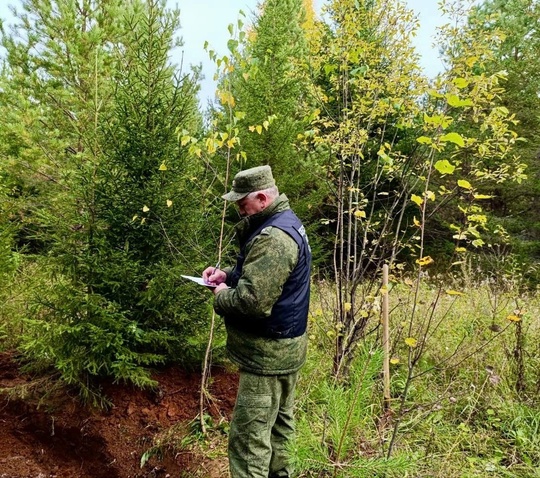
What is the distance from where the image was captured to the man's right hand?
285 centimetres

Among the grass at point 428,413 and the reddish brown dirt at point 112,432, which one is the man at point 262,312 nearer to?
the grass at point 428,413

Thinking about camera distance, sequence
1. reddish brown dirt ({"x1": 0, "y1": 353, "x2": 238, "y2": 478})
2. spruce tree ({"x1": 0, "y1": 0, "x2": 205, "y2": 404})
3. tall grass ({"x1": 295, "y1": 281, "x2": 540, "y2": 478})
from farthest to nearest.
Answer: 1. spruce tree ({"x1": 0, "y1": 0, "x2": 205, "y2": 404})
2. reddish brown dirt ({"x1": 0, "y1": 353, "x2": 238, "y2": 478})
3. tall grass ({"x1": 295, "y1": 281, "x2": 540, "y2": 478})

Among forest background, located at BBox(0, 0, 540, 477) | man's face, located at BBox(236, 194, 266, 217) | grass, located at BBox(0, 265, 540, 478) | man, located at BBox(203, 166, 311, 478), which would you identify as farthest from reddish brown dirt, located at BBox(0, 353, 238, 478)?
man's face, located at BBox(236, 194, 266, 217)

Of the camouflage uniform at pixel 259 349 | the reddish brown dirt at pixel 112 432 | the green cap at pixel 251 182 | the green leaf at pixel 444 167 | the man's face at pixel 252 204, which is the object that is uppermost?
the green leaf at pixel 444 167

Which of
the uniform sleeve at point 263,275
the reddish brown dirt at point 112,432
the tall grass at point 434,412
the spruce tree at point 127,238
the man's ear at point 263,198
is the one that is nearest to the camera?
the uniform sleeve at point 263,275

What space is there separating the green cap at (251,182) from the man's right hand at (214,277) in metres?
0.57

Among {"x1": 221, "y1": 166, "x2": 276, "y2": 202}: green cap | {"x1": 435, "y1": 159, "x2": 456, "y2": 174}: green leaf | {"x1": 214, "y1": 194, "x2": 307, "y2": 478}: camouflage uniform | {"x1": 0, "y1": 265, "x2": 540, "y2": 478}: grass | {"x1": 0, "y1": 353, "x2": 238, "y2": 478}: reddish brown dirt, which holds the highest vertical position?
{"x1": 435, "y1": 159, "x2": 456, "y2": 174}: green leaf

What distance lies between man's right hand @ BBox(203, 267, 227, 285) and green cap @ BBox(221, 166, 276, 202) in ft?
1.88

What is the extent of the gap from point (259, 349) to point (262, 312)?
0.28 meters

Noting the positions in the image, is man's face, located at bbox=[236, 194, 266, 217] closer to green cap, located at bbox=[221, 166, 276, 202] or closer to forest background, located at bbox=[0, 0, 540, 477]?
green cap, located at bbox=[221, 166, 276, 202]

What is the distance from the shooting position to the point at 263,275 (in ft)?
7.70

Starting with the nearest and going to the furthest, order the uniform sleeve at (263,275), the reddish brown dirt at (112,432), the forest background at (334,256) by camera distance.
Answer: the uniform sleeve at (263,275)
the forest background at (334,256)
the reddish brown dirt at (112,432)

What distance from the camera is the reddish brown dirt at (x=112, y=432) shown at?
3412 millimetres

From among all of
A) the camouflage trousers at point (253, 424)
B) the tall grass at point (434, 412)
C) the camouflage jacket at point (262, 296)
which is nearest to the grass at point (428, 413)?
the tall grass at point (434, 412)
